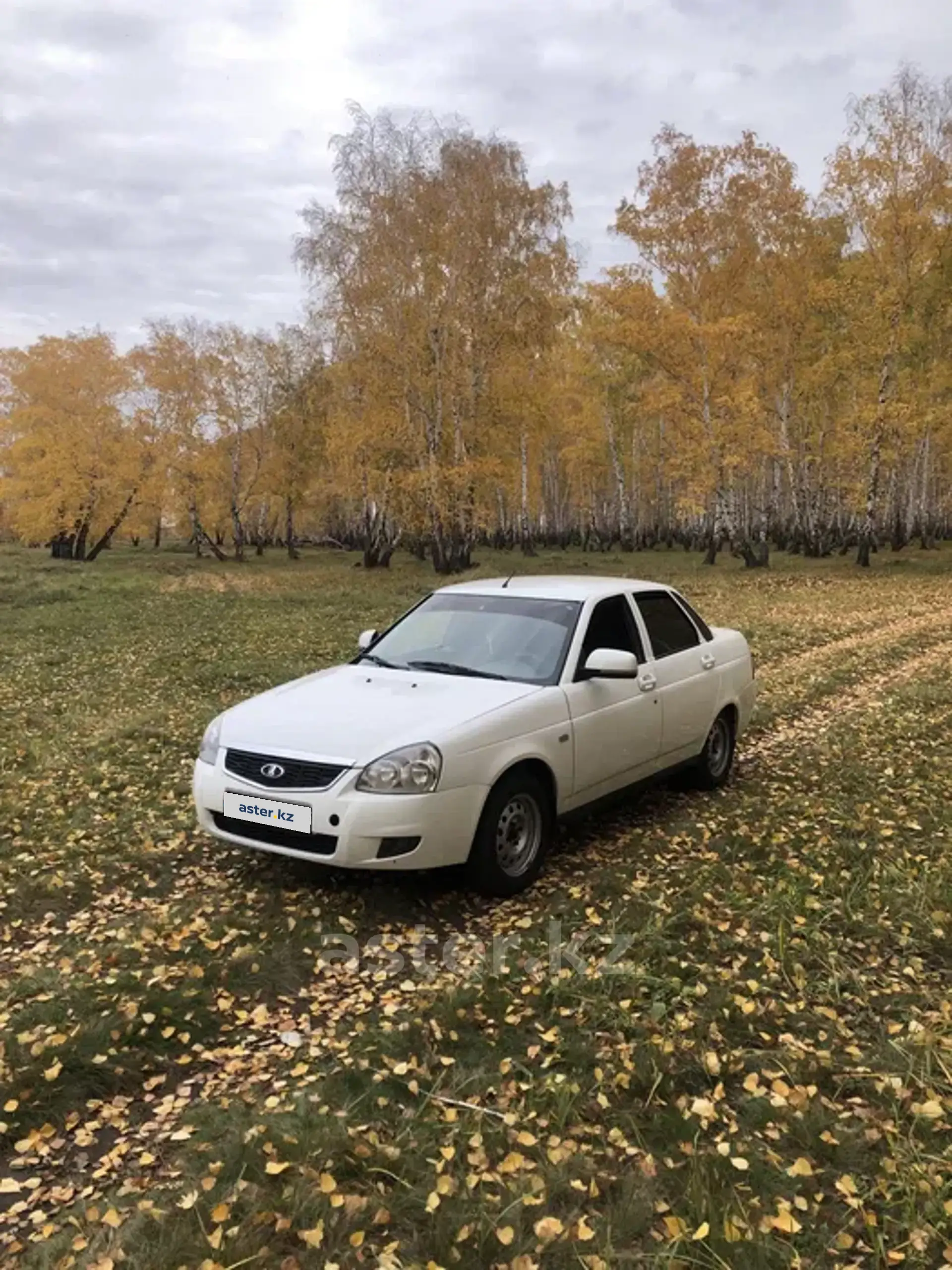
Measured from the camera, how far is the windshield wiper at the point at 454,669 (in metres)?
5.44

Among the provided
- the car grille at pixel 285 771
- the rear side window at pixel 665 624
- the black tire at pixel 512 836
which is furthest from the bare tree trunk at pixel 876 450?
the car grille at pixel 285 771

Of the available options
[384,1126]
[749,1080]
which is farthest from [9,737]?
[749,1080]

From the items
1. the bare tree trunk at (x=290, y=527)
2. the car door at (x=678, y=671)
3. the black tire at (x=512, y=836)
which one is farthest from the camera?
the bare tree trunk at (x=290, y=527)

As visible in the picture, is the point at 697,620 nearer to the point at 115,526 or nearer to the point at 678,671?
the point at 678,671

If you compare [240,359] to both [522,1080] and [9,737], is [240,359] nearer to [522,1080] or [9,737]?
[9,737]

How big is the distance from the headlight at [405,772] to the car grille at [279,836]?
13.7 inches

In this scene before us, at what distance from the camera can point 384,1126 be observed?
10.3ft

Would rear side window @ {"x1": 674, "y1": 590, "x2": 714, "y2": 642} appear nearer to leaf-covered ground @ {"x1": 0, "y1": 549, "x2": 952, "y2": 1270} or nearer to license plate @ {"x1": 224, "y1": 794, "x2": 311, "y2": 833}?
leaf-covered ground @ {"x1": 0, "y1": 549, "x2": 952, "y2": 1270}

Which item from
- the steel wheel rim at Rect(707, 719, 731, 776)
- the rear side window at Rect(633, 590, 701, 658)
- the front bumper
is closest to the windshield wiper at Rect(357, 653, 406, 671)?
the front bumper

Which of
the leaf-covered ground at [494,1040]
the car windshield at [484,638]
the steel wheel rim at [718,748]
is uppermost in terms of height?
the car windshield at [484,638]

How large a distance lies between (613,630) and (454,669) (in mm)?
1214

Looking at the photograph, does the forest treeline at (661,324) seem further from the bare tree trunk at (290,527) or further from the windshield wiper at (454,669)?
the windshield wiper at (454,669)

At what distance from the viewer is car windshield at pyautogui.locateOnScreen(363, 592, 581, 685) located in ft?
18.2

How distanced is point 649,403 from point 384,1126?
28413 mm
